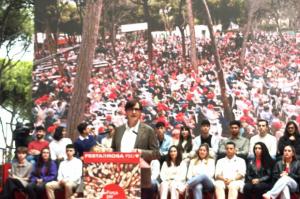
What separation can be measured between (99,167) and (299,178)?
4.54m

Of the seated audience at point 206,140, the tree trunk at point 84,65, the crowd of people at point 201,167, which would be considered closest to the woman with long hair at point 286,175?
the crowd of people at point 201,167

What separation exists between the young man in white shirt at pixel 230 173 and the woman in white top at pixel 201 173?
101mm

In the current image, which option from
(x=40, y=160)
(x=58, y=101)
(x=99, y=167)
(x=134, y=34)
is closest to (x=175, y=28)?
(x=134, y=34)

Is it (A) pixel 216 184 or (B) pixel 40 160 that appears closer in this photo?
(A) pixel 216 184

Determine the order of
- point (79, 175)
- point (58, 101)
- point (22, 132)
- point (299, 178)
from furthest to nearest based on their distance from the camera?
1. point (58, 101)
2. point (22, 132)
3. point (79, 175)
4. point (299, 178)

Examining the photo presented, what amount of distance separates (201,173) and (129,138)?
3961mm

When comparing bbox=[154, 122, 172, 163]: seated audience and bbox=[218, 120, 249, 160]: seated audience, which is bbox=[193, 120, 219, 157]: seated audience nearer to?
bbox=[218, 120, 249, 160]: seated audience

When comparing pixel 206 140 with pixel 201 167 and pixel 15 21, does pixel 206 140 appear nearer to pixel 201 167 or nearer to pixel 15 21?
pixel 201 167

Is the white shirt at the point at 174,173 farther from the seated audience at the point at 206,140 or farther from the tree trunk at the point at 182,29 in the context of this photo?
the tree trunk at the point at 182,29

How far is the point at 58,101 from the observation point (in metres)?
12.2

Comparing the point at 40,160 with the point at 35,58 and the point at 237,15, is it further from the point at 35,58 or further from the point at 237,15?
the point at 237,15

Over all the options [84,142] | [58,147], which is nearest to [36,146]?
[58,147]

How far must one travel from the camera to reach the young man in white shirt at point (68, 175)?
30.0 feet

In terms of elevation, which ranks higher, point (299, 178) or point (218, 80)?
point (218, 80)
